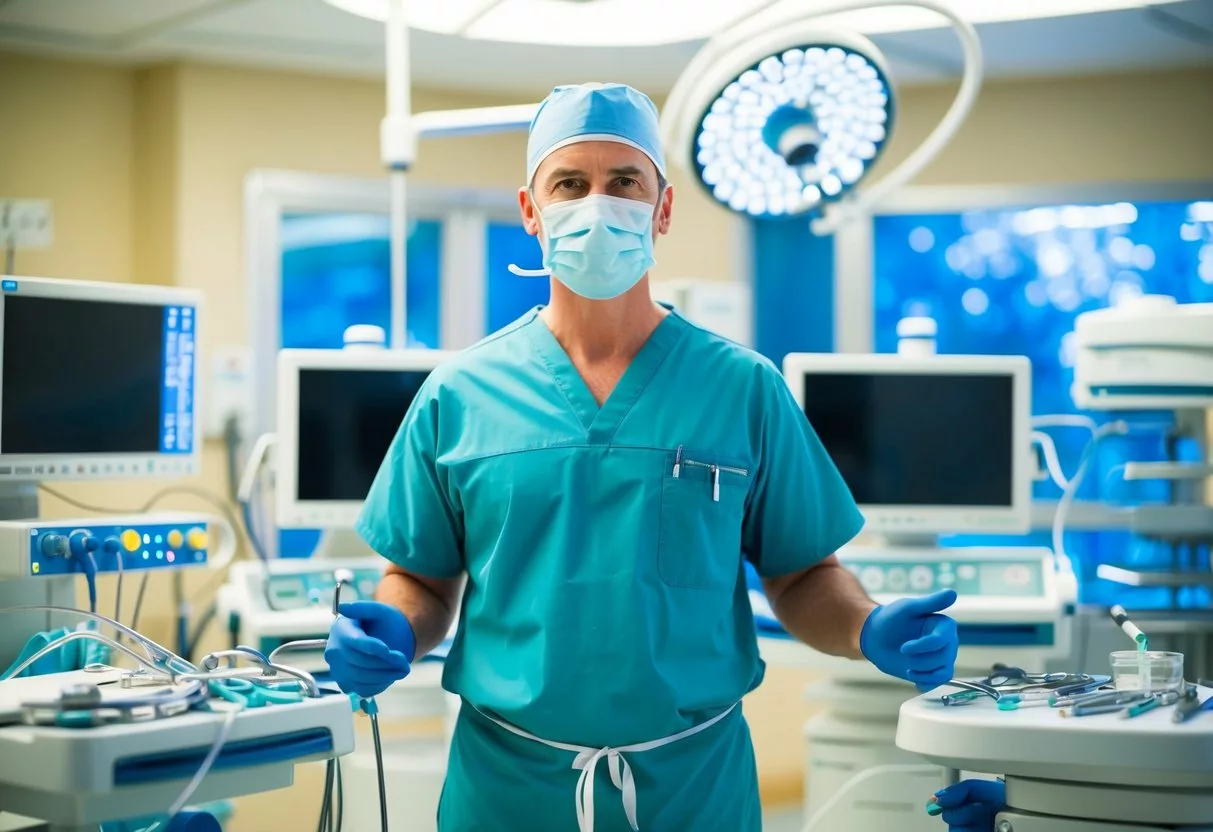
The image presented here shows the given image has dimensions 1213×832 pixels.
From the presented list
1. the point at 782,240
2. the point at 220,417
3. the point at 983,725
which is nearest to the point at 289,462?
the point at 220,417

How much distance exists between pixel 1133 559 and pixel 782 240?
150 centimetres

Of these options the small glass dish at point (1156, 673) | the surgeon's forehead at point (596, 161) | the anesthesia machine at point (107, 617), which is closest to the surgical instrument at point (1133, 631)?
the small glass dish at point (1156, 673)

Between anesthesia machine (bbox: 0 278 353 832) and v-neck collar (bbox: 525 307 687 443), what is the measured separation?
429 mm

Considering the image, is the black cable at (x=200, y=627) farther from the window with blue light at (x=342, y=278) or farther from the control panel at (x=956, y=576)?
the control panel at (x=956, y=576)

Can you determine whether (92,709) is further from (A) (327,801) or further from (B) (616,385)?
(B) (616,385)

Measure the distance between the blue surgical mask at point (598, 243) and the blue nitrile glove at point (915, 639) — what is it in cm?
49

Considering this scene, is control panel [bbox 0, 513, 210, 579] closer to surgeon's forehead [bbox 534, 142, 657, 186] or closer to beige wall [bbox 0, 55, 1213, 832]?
surgeon's forehead [bbox 534, 142, 657, 186]

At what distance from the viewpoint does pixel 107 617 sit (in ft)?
7.50

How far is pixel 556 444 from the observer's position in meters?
1.52

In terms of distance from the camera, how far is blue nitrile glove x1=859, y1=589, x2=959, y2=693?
1.42m

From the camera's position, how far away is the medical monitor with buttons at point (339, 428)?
2.66 metres

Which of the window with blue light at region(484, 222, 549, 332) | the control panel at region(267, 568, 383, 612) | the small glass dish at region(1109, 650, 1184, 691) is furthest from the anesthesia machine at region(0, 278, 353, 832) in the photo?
the window with blue light at region(484, 222, 549, 332)

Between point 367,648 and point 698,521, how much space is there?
1.30ft

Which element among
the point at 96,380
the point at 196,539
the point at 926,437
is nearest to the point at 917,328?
the point at 926,437
